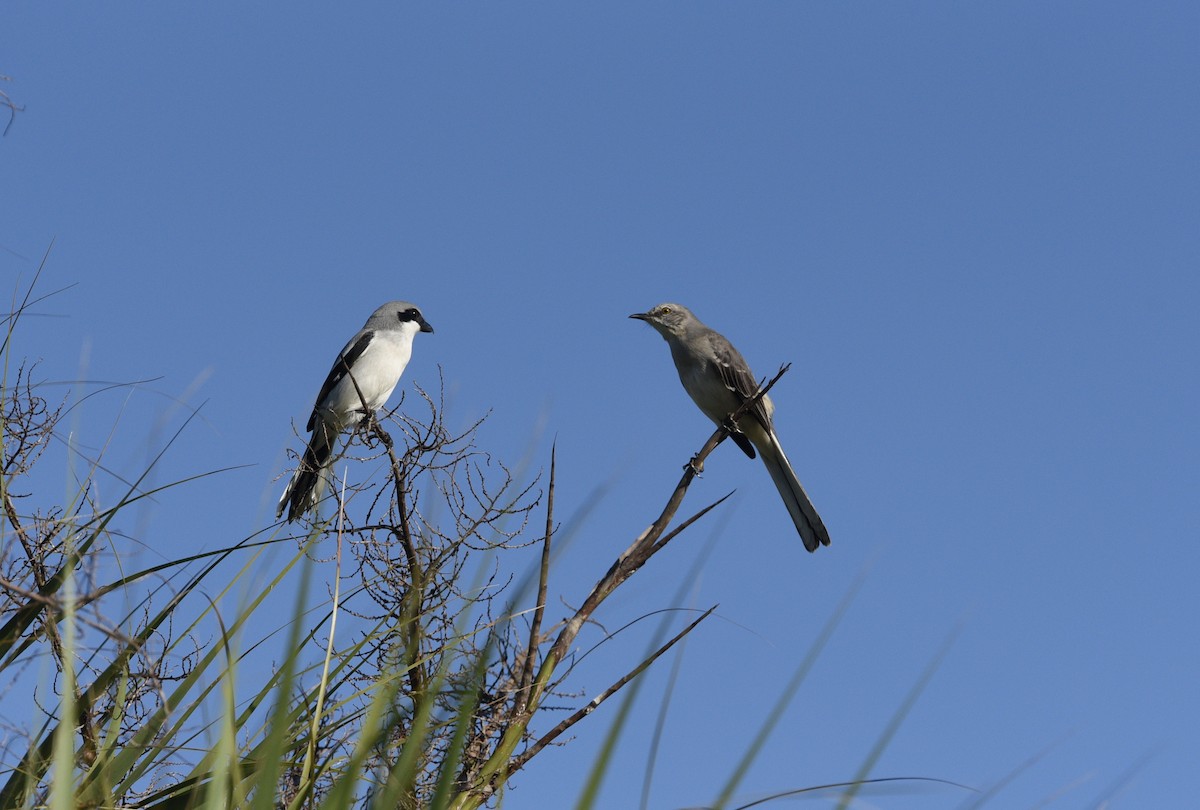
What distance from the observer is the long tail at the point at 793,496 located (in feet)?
21.8

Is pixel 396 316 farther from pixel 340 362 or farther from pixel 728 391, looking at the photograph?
pixel 728 391

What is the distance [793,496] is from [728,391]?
2.85 ft

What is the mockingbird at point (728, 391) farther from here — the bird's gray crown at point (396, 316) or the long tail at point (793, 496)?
the bird's gray crown at point (396, 316)

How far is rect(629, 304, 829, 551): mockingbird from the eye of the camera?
6836mm

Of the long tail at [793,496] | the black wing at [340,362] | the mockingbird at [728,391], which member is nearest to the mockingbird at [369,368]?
the black wing at [340,362]

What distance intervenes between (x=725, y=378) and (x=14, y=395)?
4.76 m

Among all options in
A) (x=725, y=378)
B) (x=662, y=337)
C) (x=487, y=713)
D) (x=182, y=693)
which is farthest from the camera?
(x=662, y=337)

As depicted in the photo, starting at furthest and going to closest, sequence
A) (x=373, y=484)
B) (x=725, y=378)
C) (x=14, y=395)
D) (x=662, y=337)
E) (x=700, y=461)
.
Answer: (x=662, y=337)
(x=725, y=378)
(x=700, y=461)
(x=373, y=484)
(x=14, y=395)

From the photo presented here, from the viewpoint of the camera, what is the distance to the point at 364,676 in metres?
2.69

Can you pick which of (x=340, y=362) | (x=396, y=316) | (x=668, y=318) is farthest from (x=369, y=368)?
(x=668, y=318)

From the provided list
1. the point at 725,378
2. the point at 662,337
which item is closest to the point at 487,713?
the point at 725,378

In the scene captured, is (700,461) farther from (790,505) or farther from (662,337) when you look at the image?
(662,337)

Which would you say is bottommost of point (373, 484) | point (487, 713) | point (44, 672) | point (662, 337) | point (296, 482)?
point (44, 672)

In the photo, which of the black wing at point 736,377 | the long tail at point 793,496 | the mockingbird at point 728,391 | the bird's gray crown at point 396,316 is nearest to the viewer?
the long tail at point 793,496
